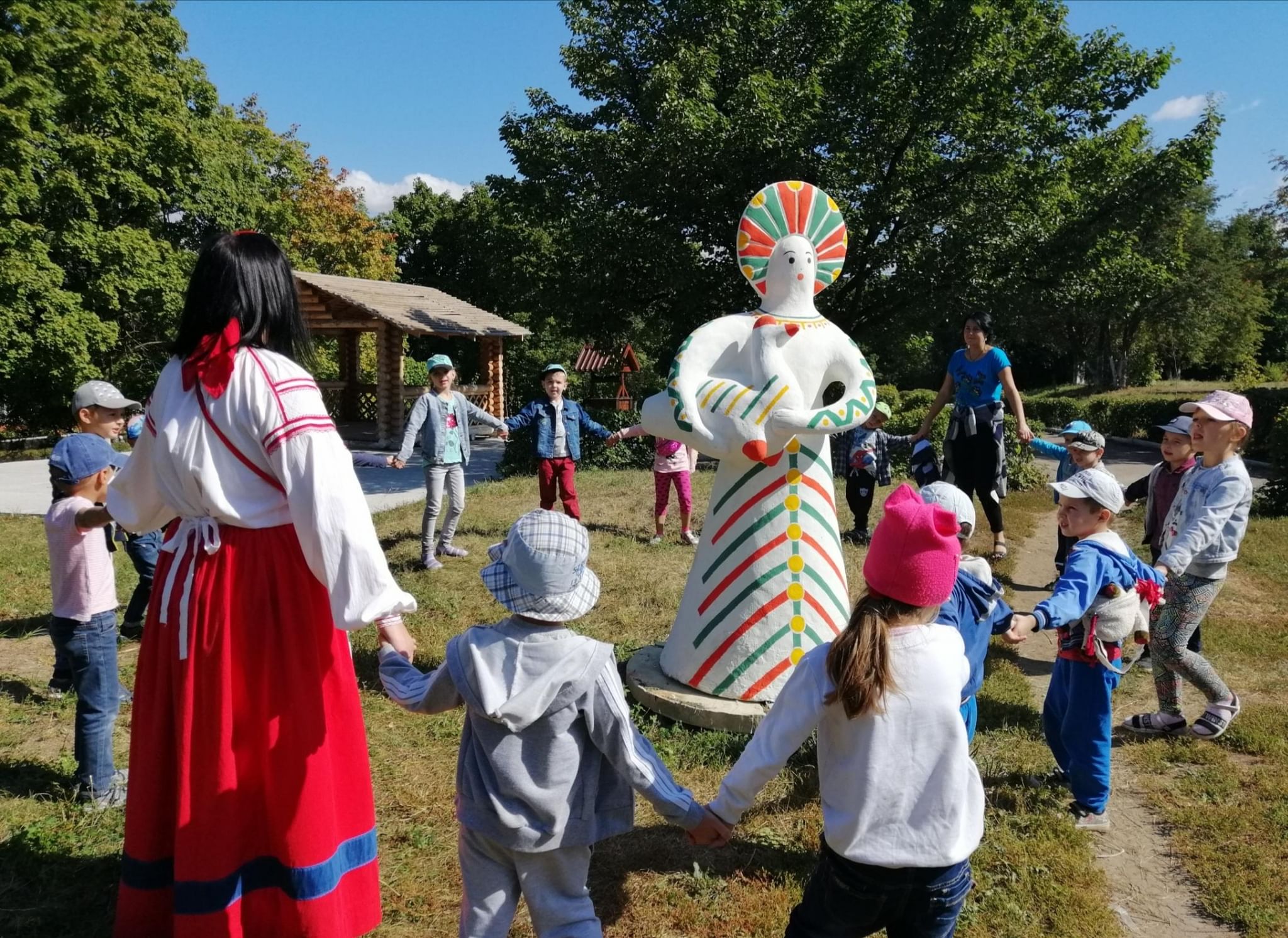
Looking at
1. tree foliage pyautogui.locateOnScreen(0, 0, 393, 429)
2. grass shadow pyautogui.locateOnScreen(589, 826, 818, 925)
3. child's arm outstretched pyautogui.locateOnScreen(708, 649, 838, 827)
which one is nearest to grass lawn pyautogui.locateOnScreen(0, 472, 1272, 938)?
grass shadow pyautogui.locateOnScreen(589, 826, 818, 925)

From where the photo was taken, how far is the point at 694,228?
47.3 feet

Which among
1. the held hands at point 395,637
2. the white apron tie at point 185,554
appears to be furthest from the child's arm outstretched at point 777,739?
the white apron tie at point 185,554

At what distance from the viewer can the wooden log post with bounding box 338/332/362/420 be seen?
69.8 ft

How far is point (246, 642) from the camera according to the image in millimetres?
2211

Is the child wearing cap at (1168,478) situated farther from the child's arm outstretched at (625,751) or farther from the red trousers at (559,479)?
the red trousers at (559,479)

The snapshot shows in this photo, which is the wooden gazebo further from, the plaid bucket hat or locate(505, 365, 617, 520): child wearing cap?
the plaid bucket hat

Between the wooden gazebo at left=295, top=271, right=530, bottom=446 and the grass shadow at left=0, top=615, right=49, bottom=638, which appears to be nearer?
the grass shadow at left=0, top=615, right=49, bottom=638

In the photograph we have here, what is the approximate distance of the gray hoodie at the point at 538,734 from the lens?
2086mm

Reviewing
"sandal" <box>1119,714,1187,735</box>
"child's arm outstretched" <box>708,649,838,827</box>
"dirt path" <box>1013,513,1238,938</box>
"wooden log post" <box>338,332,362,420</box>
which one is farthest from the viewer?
"wooden log post" <box>338,332,362,420</box>

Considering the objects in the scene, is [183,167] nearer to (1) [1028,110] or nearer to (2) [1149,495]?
(1) [1028,110]

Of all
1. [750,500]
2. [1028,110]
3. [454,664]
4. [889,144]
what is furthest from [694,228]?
[454,664]

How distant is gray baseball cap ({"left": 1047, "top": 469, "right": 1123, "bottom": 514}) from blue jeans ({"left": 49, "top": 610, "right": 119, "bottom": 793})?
3.76m

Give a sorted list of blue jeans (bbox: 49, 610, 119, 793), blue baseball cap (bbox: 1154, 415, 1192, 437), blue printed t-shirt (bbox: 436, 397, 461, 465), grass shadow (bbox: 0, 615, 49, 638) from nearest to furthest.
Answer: blue jeans (bbox: 49, 610, 119, 793)
blue baseball cap (bbox: 1154, 415, 1192, 437)
grass shadow (bbox: 0, 615, 49, 638)
blue printed t-shirt (bbox: 436, 397, 461, 465)

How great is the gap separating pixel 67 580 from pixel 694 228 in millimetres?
12086
